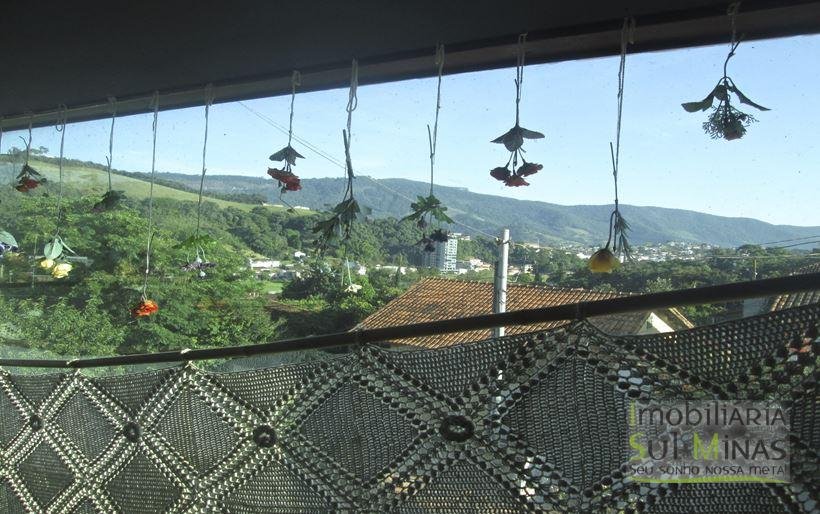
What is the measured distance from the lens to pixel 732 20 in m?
1.07

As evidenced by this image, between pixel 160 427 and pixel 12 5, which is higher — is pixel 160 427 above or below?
below

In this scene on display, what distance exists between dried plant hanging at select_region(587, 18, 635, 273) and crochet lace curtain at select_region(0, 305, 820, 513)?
1.54 feet

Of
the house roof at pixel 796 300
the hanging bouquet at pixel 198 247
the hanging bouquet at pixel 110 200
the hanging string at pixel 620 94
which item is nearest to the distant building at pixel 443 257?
the hanging string at pixel 620 94

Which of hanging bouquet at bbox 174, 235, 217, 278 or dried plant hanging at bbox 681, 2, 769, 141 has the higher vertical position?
dried plant hanging at bbox 681, 2, 769, 141

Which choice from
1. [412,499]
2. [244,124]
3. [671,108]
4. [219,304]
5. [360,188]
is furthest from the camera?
[219,304]

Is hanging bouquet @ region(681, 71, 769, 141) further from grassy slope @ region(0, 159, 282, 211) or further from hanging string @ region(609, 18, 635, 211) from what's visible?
grassy slope @ region(0, 159, 282, 211)

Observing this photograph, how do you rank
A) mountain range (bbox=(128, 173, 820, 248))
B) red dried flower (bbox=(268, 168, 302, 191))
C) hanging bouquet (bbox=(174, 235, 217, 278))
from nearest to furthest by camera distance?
mountain range (bbox=(128, 173, 820, 248)) < red dried flower (bbox=(268, 168, 302, 191)) < hanging bouquet (bbox=(174, 235, 217, 278))

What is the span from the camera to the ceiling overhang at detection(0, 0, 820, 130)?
1.11 metres

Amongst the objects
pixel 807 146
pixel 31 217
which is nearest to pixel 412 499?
pixel 807 146

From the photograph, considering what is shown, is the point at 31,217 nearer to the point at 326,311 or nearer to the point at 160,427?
the point at 326,311

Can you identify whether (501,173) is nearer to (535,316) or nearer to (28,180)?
(535,316)

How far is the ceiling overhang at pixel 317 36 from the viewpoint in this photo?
43.8 inches

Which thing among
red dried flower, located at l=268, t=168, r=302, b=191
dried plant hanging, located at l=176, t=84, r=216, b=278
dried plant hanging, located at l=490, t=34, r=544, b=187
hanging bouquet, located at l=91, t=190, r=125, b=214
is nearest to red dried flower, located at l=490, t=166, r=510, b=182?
dried plant hanging, located at l=490, t=34, r=544, b=187

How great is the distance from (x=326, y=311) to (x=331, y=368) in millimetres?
945
